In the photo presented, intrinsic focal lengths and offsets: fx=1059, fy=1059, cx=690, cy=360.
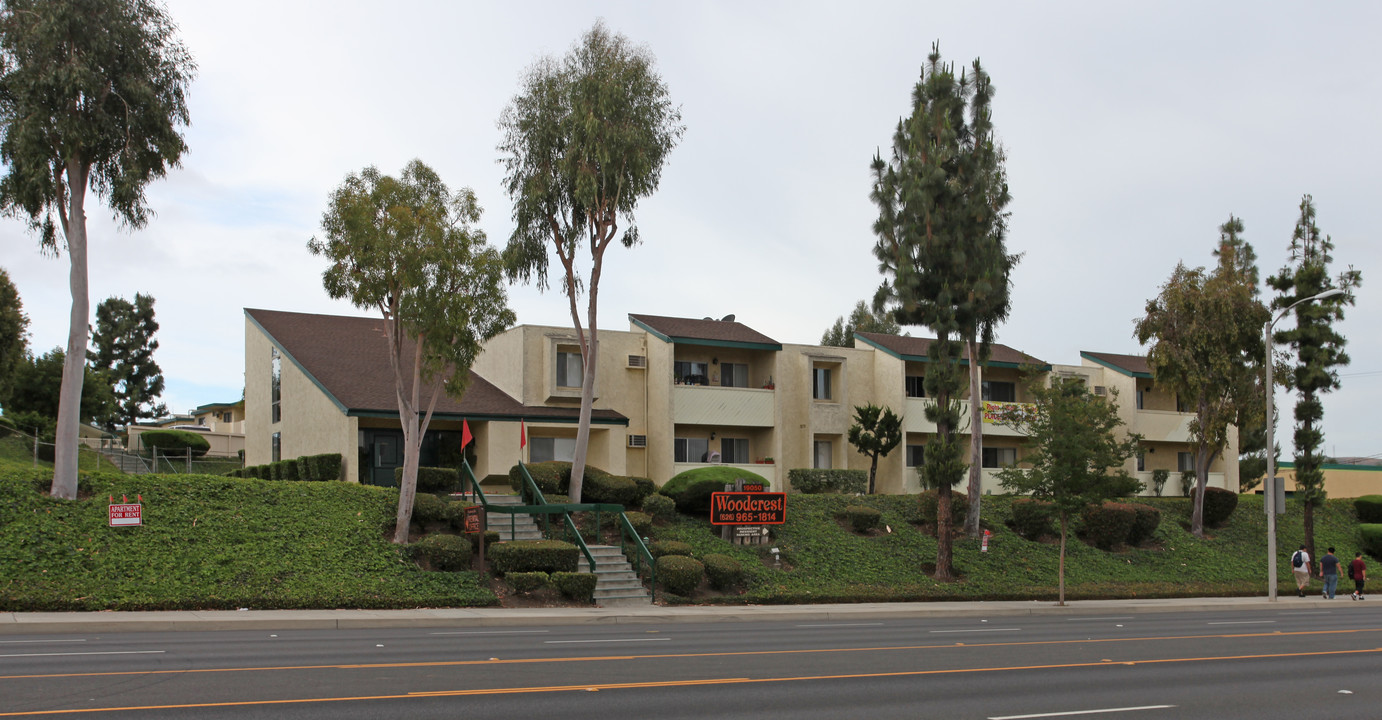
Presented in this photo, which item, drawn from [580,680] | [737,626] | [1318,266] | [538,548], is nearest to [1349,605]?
[1318,266]

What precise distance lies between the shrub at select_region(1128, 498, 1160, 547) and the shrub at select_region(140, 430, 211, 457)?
40316 mm

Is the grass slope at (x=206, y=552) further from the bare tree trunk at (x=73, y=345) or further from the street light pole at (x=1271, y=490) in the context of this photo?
the street light pole at (x=1271, y=490)

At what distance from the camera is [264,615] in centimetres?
2009

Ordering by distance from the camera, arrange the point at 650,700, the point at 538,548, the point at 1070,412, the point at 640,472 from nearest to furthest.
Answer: the point at 650,700 < the point at 538,548 < the point at 1070,412 < the point at 640,472

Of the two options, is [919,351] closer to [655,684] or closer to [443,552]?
[443,552]

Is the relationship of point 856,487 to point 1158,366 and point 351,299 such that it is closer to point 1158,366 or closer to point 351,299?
point 1158,366

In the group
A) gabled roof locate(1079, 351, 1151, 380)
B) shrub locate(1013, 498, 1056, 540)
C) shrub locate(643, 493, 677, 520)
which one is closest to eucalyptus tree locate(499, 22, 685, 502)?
shrub locate(643, 493, 677, 520)

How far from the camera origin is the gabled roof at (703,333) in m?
39.1

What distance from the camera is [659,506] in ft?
102

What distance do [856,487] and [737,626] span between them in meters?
20.8

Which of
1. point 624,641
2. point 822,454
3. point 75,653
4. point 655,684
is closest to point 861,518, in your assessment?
point 822,454

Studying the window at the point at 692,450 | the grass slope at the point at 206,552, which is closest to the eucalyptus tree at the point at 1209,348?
the window at the point at 692,450

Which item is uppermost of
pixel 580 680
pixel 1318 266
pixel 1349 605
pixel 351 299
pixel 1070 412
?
pixel 1318 266

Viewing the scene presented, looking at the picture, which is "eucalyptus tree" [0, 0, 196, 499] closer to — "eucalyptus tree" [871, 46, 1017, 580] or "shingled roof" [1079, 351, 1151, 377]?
"eucalyptus tree" [871, 46, 1017, 580]
